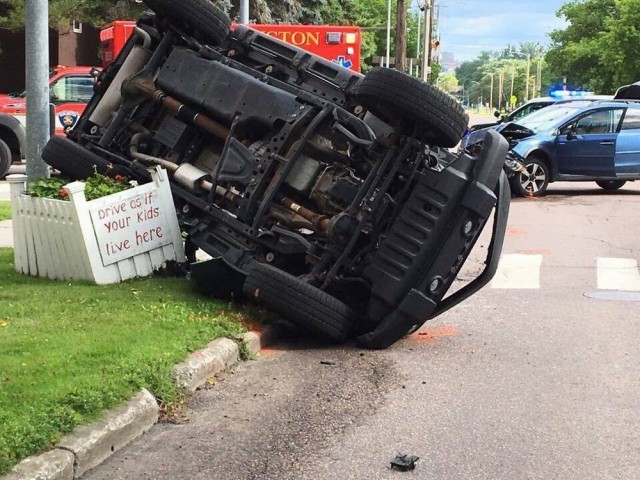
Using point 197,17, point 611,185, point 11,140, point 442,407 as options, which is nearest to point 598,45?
point 611,185

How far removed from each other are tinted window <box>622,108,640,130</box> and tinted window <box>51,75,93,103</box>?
10968 millimetres

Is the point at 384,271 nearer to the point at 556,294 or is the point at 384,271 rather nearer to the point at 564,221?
the point at 556,294

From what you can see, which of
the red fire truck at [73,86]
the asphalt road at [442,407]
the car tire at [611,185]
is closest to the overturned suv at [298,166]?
the asphalt road at [442,407]

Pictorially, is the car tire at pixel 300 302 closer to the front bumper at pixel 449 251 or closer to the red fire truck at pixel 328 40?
the front bumper at pixel 449 251

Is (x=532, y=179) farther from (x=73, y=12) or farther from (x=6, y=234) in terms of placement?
(x=73, y=12)

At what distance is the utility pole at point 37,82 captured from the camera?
360 inches

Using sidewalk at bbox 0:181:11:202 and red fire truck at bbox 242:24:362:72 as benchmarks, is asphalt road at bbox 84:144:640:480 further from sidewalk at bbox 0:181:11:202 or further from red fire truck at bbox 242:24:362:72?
red fire truck at bbox 242:24:362:72

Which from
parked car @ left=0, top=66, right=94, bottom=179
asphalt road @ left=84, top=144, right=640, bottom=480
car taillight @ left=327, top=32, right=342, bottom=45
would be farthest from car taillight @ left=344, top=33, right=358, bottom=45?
asphalt road @ left=84, top=144, right=640, bottom=480

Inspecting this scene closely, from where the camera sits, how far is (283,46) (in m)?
8.70

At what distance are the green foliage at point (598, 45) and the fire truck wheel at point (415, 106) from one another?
5522 centimetres

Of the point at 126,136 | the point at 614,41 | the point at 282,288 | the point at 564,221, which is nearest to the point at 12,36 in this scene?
the point at 564,221

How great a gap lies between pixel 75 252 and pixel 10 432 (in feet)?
12.2

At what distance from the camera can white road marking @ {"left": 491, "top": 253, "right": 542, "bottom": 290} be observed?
408 inches

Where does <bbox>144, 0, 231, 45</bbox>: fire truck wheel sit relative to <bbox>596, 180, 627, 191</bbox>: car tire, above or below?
above
